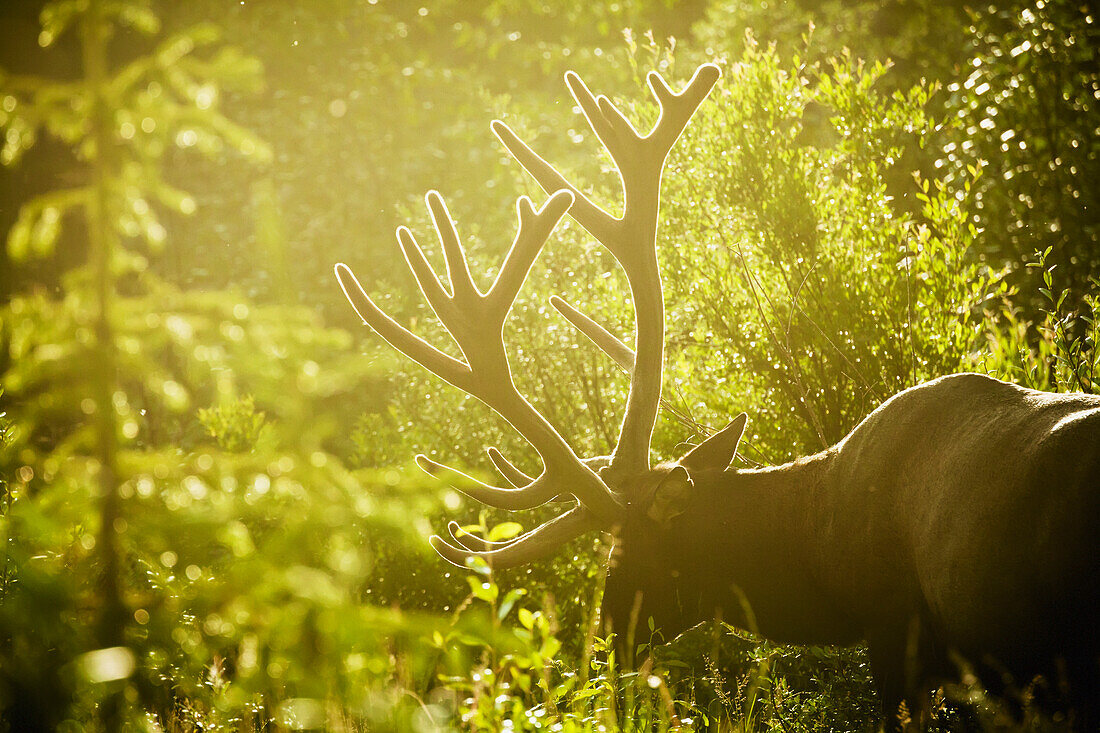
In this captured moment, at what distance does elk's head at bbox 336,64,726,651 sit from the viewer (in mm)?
3807

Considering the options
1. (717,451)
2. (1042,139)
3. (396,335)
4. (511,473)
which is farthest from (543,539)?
(1042,139)

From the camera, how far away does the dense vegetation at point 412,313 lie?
1771 mm

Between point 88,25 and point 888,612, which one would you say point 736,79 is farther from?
point 88,25

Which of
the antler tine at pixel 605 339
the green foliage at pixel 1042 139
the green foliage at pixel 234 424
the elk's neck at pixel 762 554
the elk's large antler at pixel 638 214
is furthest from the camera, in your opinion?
the green foliage at pixel 1042 139

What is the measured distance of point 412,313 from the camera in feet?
26.7

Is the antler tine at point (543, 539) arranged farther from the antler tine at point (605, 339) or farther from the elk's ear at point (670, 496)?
the antler tine at point (605, 339)

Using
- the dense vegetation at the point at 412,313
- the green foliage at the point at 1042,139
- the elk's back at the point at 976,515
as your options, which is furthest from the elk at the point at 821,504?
the green foliage at the point at 1042,139

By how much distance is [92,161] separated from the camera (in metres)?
1.81

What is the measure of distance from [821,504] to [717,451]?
1.82 feet

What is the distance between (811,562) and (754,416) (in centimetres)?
172

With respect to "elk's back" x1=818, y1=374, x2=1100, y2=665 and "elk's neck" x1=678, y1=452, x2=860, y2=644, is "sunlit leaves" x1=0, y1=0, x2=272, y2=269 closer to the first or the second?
"elk's back" x1=818, y1=374, x2=1100, y2=665

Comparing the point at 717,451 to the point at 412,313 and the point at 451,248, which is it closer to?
the point at 451,248

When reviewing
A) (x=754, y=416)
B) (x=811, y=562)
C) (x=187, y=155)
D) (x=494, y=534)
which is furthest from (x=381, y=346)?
(x=187, y=155)

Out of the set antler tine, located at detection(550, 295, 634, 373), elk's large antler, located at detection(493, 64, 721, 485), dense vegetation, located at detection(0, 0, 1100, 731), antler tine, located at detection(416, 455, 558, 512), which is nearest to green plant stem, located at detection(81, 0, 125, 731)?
dense vegetation, located at detection(0, 0, 1100, 731)
